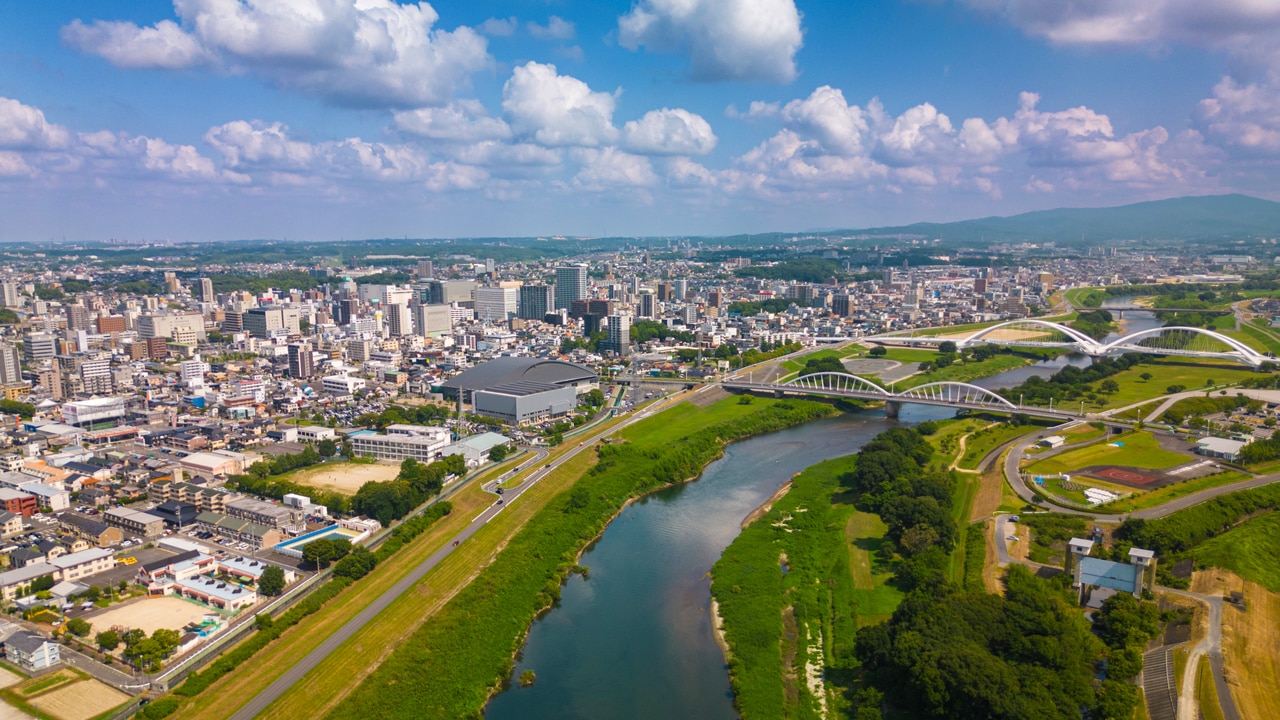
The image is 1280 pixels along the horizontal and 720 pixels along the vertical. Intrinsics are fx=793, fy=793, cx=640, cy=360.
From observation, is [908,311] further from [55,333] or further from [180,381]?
[55,333]

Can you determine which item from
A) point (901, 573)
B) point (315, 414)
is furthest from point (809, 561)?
point (315, 414)

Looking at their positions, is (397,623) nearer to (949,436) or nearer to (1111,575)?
(1111,575)

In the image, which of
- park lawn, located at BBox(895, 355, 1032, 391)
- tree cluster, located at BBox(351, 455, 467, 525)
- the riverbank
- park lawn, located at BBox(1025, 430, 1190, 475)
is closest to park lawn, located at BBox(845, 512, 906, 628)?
the riverbank

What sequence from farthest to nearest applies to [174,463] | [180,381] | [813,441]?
[180,381], [813,441], [174,463]

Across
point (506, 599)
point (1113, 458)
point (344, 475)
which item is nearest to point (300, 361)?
point (344, 475)

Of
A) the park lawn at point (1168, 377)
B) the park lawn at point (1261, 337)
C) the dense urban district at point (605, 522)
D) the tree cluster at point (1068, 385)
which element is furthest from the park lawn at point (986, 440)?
the park lawn at point (1261, 337)

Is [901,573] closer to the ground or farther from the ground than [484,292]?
closer to the ground

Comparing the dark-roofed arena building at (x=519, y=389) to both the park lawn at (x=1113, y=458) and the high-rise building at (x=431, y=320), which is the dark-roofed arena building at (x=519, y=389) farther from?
the high-rise building at (x=431, y=320)
